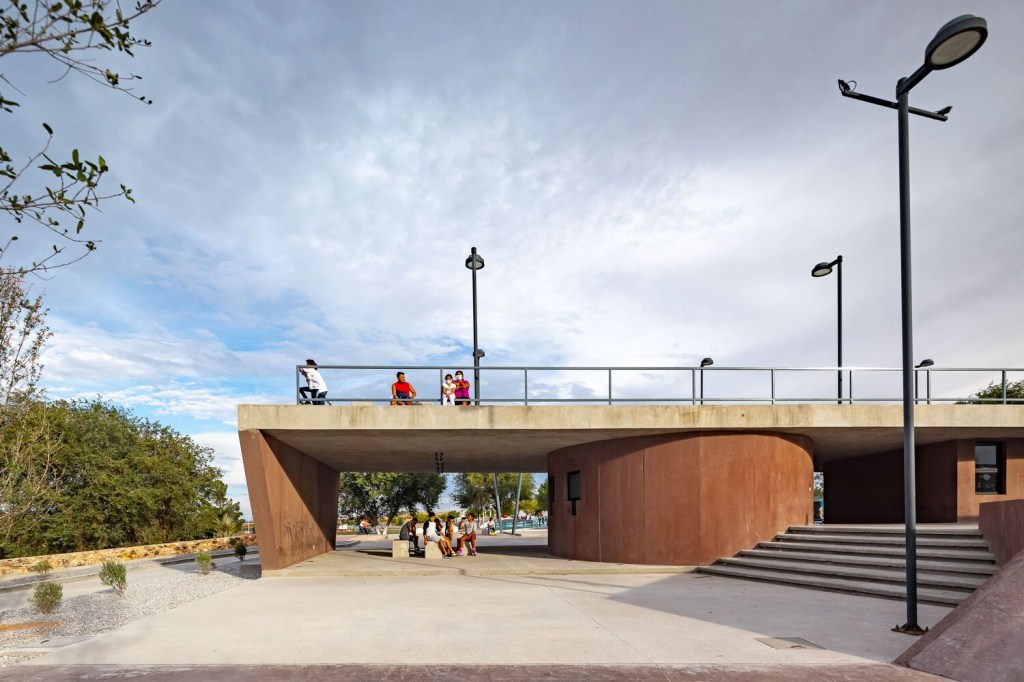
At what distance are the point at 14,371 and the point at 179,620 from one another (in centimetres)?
440

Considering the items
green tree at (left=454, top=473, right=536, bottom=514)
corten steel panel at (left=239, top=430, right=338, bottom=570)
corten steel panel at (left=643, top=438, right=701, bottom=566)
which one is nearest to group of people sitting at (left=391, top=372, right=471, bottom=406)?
corten steel panel at (left=239, top=430, right=338, bottom=570)

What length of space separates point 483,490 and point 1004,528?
51.4 metres

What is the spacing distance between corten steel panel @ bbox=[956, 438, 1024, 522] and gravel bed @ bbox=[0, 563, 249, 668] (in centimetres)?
1857

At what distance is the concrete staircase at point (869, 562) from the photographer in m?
10.1

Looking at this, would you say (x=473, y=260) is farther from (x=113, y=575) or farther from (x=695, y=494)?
(x=113, y=575)

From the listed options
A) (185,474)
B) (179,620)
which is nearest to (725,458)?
(179,620)

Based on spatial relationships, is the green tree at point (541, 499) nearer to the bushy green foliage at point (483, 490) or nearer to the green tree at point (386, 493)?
the bushy green foliage at point (483, 490)

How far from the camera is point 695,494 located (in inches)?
575

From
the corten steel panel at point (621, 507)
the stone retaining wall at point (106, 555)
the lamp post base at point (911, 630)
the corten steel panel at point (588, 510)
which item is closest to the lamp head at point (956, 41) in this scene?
the lamp post base at point (911, 630)

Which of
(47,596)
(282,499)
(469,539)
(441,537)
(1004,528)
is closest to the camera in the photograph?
(47,596)

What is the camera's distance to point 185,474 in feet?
89.7

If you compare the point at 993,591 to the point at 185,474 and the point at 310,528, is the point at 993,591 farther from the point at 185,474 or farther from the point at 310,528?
the point at 185,474

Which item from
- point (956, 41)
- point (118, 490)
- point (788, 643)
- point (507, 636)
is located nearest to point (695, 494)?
point (788, 643)

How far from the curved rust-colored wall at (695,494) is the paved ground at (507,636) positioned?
7.22 feet
